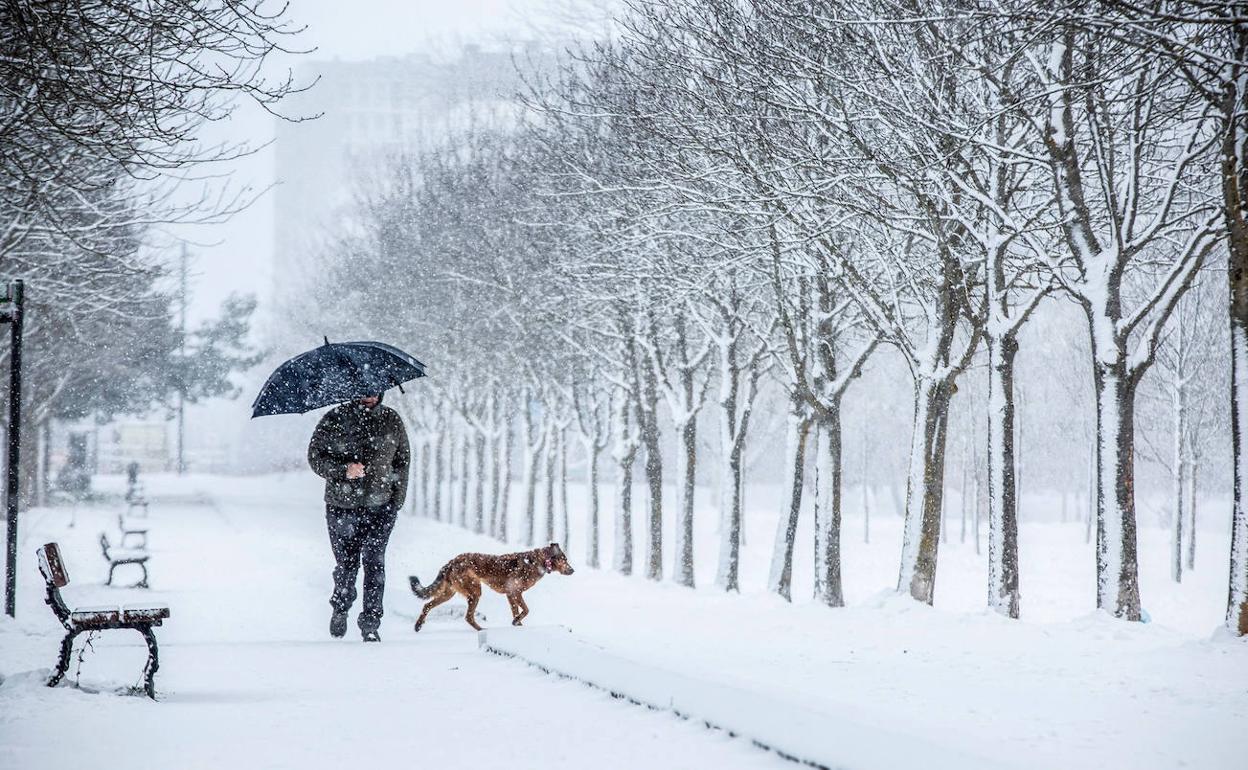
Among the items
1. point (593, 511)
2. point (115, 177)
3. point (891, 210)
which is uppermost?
point (115, 177)

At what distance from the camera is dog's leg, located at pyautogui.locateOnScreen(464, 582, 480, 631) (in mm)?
10650

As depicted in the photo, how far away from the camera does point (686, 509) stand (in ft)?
69.1

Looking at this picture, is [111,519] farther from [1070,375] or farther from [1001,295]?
[1070,375]

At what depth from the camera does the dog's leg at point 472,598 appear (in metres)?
10.6

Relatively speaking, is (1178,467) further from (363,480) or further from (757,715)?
(757,715)

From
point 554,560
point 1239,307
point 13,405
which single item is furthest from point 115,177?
point 1239,307

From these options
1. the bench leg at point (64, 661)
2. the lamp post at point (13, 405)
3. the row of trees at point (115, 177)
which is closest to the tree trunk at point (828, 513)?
the row of trees at point (115, 177)

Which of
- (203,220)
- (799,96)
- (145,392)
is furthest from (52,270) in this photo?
(145,392)

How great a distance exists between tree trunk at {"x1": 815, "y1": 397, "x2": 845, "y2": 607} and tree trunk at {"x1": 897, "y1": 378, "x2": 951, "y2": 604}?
202cm

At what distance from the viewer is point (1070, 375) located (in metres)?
39.1

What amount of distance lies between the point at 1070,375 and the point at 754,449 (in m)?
13.7

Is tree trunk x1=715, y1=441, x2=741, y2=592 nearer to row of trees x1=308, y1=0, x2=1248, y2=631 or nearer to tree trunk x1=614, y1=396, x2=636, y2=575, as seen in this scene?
row of trees x1=308, y1=0, x2=1248, y2=631

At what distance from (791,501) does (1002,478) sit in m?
6.23

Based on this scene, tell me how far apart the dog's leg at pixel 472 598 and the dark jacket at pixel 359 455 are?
1429mm
